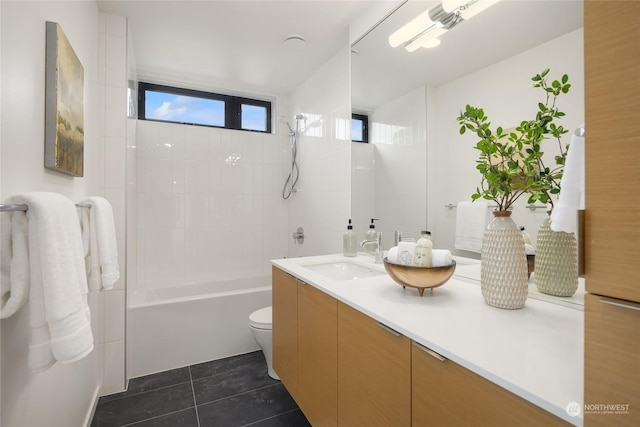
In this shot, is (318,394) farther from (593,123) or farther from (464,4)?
(464,4)

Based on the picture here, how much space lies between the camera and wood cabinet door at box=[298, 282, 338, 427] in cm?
117

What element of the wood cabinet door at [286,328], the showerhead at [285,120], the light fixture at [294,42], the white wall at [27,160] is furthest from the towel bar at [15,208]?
the showerhead at [285,120]

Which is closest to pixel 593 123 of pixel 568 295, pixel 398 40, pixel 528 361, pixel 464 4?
pixel 528 361

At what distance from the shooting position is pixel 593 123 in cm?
45

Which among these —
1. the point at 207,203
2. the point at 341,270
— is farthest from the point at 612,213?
the point at 207,203

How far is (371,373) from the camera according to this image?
945 mm

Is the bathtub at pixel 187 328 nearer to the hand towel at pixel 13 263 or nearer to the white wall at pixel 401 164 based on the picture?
the white wall at pixel 401 164

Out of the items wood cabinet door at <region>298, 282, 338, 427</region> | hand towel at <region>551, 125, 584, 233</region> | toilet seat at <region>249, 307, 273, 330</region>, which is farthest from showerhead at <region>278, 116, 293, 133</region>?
hand towel at <region>551, 125, 584, 233</region>

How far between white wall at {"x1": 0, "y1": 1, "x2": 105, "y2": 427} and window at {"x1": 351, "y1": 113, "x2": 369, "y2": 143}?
1536mm

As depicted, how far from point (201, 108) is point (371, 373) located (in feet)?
9.50

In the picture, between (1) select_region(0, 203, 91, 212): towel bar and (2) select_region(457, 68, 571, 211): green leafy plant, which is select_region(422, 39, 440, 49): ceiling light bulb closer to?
(2) select_region(457, 68, 571, 211): green leafy plant

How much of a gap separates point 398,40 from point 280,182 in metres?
1.90

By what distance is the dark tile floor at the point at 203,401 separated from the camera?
5.38ft

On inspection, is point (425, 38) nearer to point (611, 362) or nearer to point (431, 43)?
point (431, 43)
